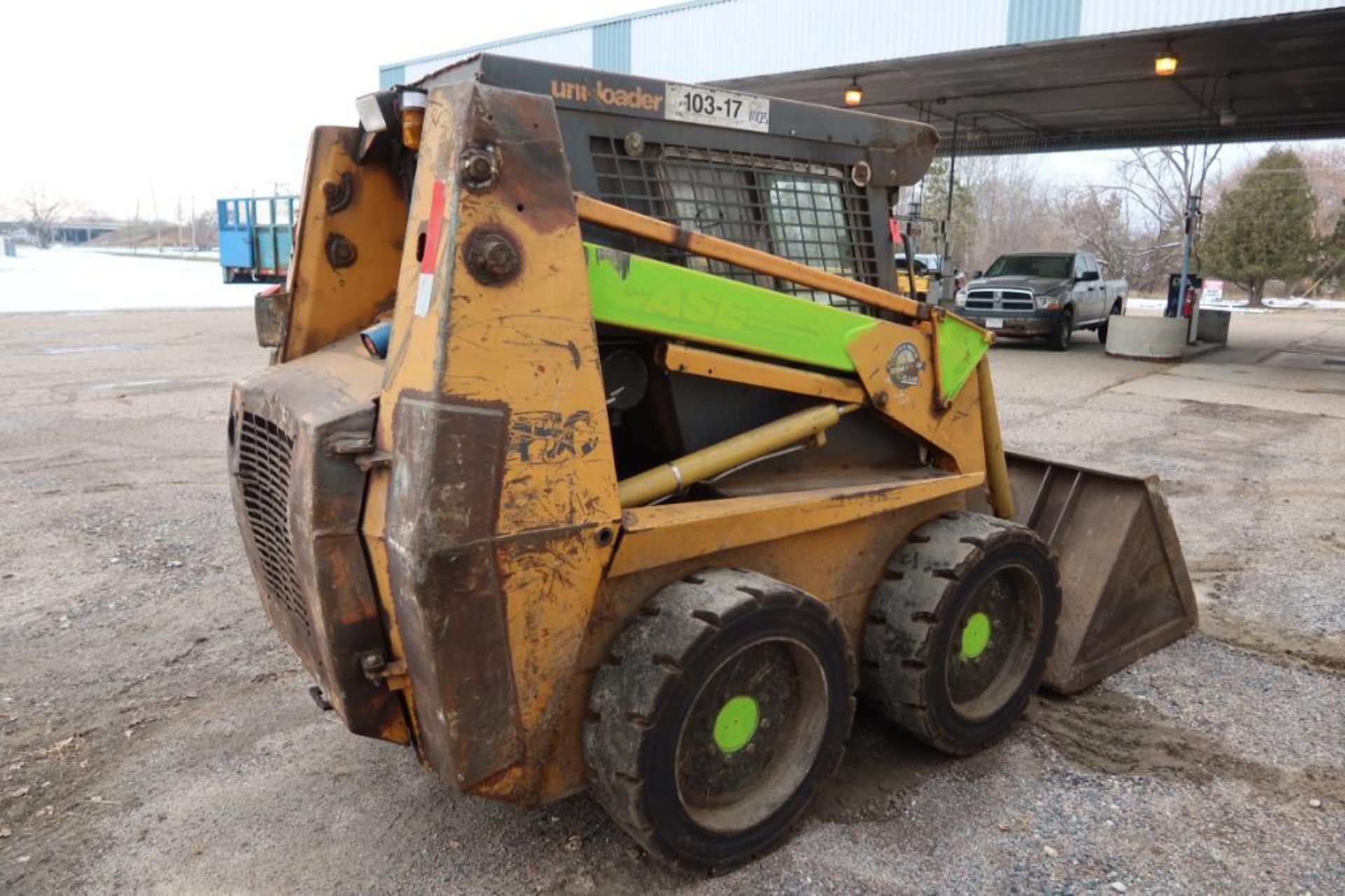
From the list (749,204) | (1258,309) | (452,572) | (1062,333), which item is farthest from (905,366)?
(1258,309)

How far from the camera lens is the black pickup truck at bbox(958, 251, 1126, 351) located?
1792 cm

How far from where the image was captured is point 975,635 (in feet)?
11.5

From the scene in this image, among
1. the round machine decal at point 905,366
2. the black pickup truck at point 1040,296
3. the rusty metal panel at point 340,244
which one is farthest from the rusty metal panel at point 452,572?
the black pickup truck at point 1040,296

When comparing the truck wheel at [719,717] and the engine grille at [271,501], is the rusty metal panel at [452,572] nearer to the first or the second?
the truck wheel at [719,717]

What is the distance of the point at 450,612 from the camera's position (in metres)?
2.31

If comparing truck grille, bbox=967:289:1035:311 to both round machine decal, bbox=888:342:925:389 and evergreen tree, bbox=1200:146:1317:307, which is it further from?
evergreen tree, bbox=1200:146:1317:307

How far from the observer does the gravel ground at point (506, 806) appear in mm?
2855

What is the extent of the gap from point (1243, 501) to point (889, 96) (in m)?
13.0

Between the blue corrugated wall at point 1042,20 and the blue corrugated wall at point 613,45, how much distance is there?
6563 millimetres

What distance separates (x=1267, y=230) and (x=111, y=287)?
4135cm

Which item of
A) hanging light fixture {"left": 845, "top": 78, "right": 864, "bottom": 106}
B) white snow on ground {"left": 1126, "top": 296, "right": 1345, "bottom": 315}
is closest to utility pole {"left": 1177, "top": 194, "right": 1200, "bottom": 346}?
hanging light fixture {"left": 845, "top": 78, "right": 864, "bottom": 106}

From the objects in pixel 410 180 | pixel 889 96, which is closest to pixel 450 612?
pixel 410 180

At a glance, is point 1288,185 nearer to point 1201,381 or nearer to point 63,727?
point 1201,381

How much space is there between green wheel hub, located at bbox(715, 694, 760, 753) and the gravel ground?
36cm
